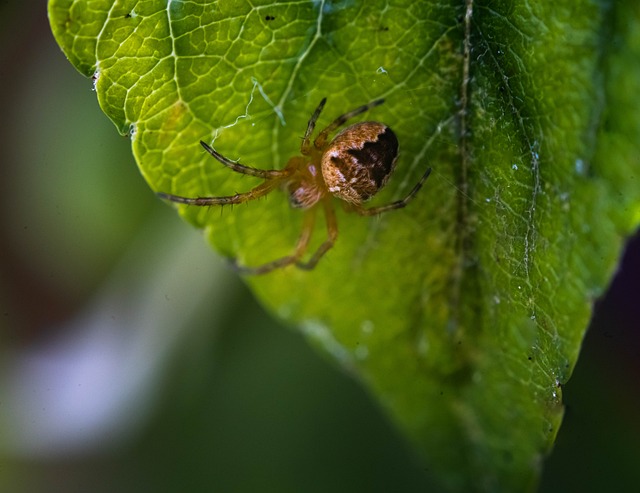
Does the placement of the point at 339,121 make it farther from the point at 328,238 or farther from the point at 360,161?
the point at 328,238

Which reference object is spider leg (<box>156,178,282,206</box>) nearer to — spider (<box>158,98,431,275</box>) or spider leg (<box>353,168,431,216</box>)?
spider (<box>158,98,431,275</box>)

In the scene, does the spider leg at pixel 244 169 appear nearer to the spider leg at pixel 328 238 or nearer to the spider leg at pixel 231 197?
the spider leg at pixel 231 197

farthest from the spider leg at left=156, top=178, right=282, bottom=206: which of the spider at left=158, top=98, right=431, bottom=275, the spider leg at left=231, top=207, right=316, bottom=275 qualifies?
the spider leg at left=231, top=207, right=316, bottom=275

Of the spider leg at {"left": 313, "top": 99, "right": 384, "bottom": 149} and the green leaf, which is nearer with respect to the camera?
the green leaf

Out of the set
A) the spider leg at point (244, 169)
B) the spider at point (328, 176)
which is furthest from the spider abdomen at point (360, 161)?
the spider leg at point (244, 169)

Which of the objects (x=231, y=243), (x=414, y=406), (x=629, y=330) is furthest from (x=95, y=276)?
(x=629, y=330)

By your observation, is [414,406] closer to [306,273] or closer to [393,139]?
[306,273]
